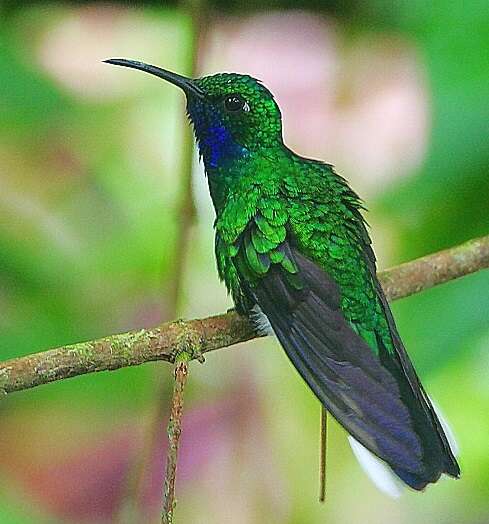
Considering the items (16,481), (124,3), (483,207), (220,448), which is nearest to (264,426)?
(220,448)

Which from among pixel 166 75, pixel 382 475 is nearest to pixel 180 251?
pixel 166 75

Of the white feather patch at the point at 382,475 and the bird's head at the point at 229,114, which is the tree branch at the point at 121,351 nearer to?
the white feather patch at the point at 382,475

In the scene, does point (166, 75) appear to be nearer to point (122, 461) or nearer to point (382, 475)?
point (382, 475)

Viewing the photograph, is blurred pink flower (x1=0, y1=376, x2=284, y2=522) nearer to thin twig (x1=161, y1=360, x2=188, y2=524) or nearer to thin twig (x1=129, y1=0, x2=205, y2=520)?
thin twig (x1=129, y1=0, x2=205, y2=520)

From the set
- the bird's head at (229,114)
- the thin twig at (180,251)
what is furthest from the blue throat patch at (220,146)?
the thin twig at (180,251)

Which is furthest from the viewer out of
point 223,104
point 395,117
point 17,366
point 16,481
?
point 395,117

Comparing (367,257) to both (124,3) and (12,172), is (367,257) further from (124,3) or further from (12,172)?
(124,3)

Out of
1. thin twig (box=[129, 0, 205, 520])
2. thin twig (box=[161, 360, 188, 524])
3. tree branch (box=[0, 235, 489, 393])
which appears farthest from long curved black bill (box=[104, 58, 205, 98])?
thin twig (box=[161, 360, 188, 524])

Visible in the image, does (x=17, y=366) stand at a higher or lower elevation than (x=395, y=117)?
lower
